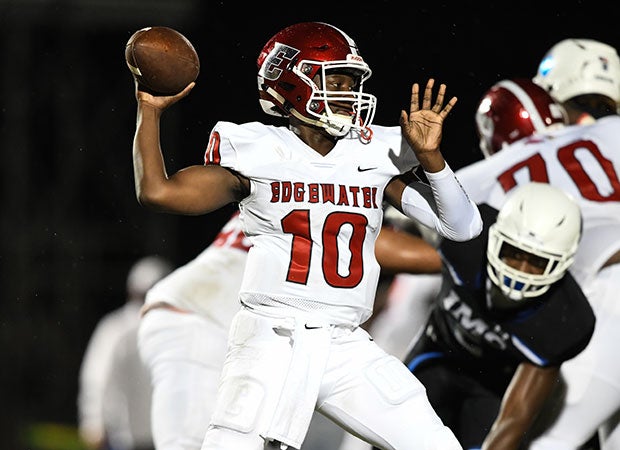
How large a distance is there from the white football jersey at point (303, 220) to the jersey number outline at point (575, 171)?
145cm

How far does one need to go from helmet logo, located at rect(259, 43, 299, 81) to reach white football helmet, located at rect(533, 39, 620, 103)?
234cm

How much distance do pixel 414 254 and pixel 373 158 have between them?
36.5 inches

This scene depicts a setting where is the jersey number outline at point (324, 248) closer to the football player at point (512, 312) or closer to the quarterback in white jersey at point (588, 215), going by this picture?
the football player at point (512, 312)

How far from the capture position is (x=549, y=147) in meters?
4.73

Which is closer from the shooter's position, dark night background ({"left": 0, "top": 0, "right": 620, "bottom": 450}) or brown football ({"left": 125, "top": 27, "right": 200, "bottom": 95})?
brown football ({"left": 125, "top": 27, "right": 200, "bottom": 95})

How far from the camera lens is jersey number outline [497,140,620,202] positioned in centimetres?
464

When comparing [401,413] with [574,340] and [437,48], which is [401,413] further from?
[437,48]

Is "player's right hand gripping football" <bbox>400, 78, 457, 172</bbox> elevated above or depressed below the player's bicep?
above

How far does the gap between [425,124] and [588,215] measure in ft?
5.09

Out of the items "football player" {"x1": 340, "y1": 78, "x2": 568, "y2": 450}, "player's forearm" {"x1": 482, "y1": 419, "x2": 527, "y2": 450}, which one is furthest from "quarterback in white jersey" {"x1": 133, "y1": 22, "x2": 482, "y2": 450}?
"football player" {"x1": 340, "y1": 78, "x2": 568, "y2": 450}

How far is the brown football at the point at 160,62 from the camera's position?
127 inches

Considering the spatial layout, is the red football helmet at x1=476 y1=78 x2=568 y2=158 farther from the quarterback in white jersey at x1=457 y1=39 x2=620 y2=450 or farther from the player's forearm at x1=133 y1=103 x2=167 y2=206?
the player's forearm at x1=133 y1=103 x2=167 y2=206

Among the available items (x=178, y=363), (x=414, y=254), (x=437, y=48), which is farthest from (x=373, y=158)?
(x=437, y=48)

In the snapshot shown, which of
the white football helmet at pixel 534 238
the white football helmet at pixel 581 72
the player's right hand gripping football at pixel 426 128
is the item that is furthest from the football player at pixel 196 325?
the white football helmet at pixel 581 72
